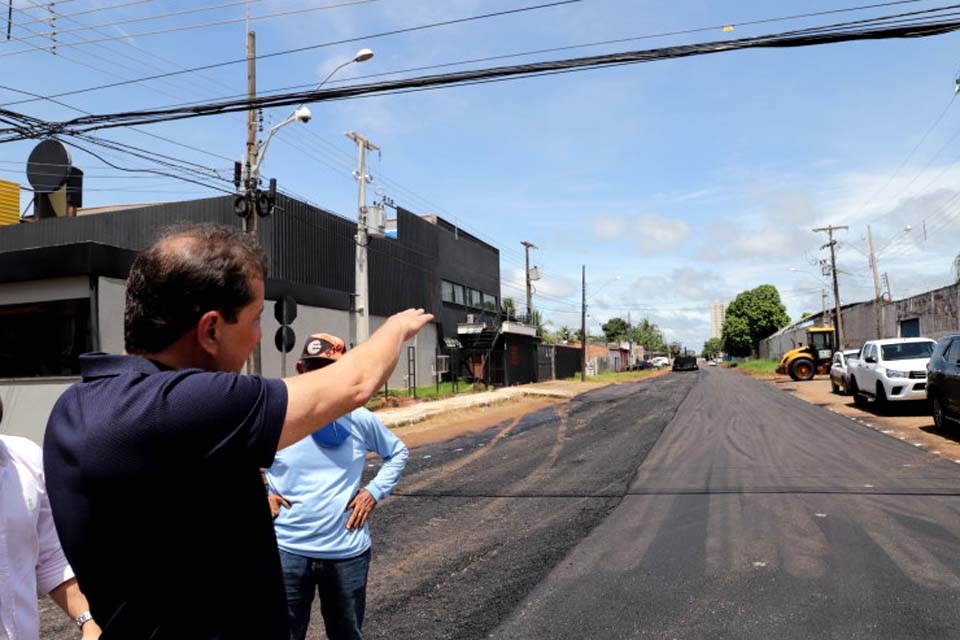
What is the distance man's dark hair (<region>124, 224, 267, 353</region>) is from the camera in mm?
1591

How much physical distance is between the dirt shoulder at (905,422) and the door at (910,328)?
1282 cm

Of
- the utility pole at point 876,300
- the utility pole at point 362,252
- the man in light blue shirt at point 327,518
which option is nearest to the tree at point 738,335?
the utility pole at point 876,300

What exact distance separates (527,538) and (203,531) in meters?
5.46

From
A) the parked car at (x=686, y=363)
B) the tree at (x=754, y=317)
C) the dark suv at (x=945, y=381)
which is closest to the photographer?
the dark suv at (x=945, y=381)

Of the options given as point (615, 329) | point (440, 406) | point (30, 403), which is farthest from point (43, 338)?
point (615, 329)

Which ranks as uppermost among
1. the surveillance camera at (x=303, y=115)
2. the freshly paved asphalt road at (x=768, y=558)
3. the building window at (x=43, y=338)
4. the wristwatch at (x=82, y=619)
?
the surveillance camera at (x=303, y=115)

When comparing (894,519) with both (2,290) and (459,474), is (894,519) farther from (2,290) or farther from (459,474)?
(2,290)

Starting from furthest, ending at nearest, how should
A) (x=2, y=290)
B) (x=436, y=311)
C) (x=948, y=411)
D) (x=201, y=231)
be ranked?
(x=436, y=311)
(x=2, y=290)
(x=948, y=411)
(x=201, y=231)

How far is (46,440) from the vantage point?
1560 mm

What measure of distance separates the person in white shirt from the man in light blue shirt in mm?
1007

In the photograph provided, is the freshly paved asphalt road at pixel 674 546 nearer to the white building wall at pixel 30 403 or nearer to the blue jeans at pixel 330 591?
the blue jeans at pixel 330 591

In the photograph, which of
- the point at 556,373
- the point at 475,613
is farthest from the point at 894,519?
the point at 556,373

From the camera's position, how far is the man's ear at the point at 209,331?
5.29ft

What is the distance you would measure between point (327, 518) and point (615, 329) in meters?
148
